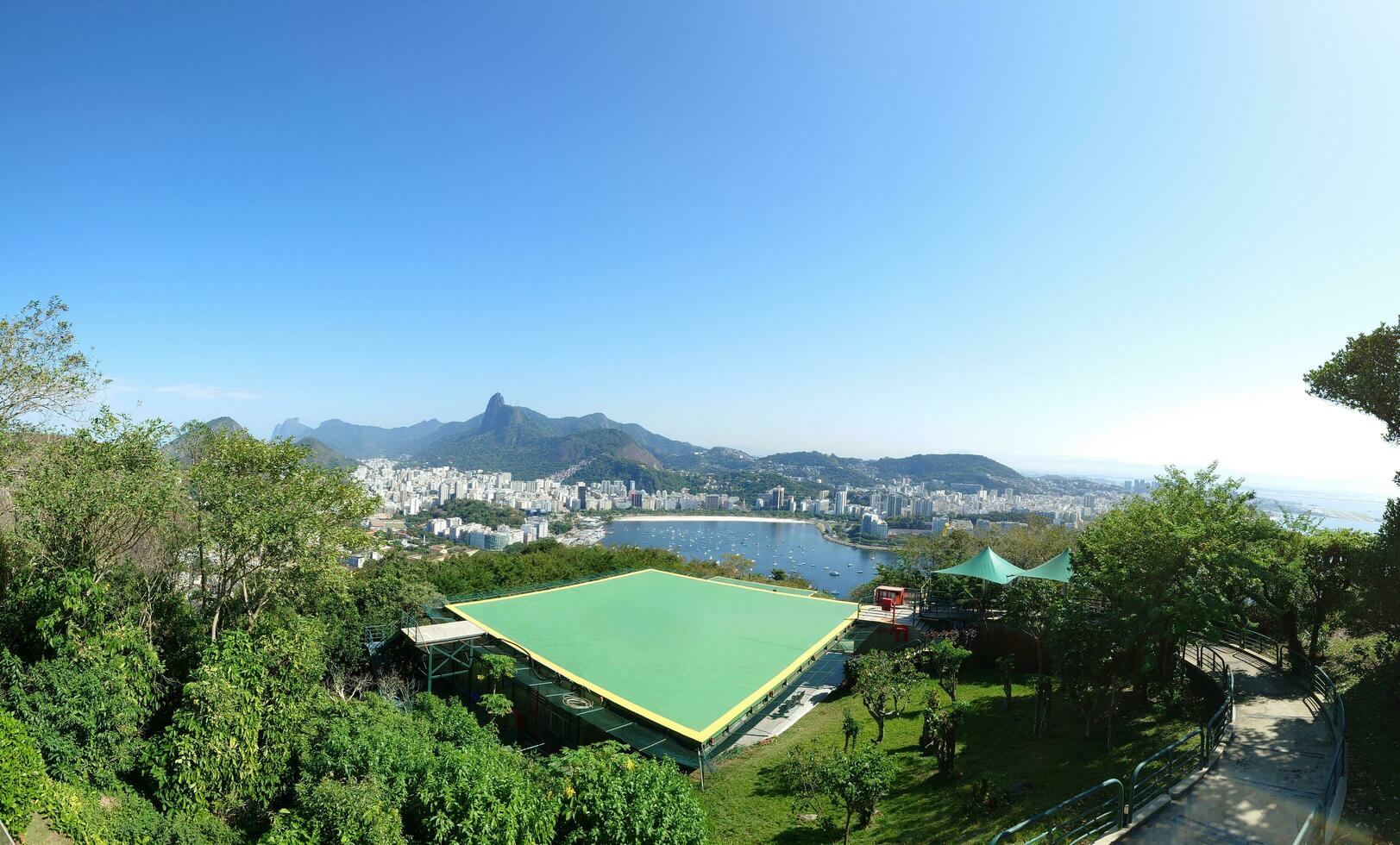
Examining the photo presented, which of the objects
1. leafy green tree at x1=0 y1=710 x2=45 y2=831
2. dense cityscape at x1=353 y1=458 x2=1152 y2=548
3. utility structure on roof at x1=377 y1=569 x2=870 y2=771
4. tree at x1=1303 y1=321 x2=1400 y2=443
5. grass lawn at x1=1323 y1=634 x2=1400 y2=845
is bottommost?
dense cityscape at x1=353 y1=458 x2=1152 y2=548

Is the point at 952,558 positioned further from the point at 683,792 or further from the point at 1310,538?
the point at 683,792

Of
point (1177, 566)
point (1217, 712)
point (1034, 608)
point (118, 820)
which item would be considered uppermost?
point (1177, 566)

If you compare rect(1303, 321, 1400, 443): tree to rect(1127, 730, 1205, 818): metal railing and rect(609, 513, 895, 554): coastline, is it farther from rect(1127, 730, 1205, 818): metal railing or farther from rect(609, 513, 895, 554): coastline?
rect(609, 513, 895, 554): coastline

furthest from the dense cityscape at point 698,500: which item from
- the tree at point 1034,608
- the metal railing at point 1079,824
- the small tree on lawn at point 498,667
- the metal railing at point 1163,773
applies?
the metal railing at point 1079,824

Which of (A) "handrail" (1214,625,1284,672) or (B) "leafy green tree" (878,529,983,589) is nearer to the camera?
(A) "handrail" (1214,625,1284,672)

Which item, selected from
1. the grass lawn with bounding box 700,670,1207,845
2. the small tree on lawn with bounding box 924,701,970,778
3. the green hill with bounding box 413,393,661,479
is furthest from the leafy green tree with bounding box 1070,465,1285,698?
the green hill with bounding box 413,393,661,479

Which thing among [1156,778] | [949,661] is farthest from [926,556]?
[1156,778]

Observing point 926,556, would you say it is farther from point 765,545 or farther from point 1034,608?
point 765,545
